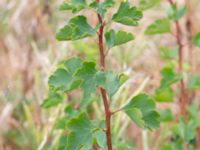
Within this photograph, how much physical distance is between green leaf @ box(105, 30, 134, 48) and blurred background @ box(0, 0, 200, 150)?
23.9 inches

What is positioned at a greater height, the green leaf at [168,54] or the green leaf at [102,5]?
the green leaf at [102,5]

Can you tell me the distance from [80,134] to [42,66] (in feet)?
3.80

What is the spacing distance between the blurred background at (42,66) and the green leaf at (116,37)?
61cm

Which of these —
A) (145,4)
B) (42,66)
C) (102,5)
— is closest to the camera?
(102,5)

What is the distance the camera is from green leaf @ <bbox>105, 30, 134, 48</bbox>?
89 cm

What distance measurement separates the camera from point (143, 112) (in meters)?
0.91

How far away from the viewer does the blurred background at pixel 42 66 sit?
1.74 meters

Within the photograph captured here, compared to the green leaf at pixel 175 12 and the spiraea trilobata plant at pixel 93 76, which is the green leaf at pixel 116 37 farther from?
the green leaf at pixel 175 12

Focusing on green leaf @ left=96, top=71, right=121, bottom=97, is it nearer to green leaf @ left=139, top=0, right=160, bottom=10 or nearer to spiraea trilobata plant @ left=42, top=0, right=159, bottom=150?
spiraea trilobata plant @ left=42, top=0, right=159, bottom=150

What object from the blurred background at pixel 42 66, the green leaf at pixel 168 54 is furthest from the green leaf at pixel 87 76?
the blurred background at pixel 42 66

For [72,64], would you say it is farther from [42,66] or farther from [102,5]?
[42,66]

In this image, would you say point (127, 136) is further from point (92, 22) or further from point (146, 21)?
point (146, 21)

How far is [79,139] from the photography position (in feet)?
2.89

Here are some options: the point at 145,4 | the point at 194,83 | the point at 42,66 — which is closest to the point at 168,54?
the point at 194,83
